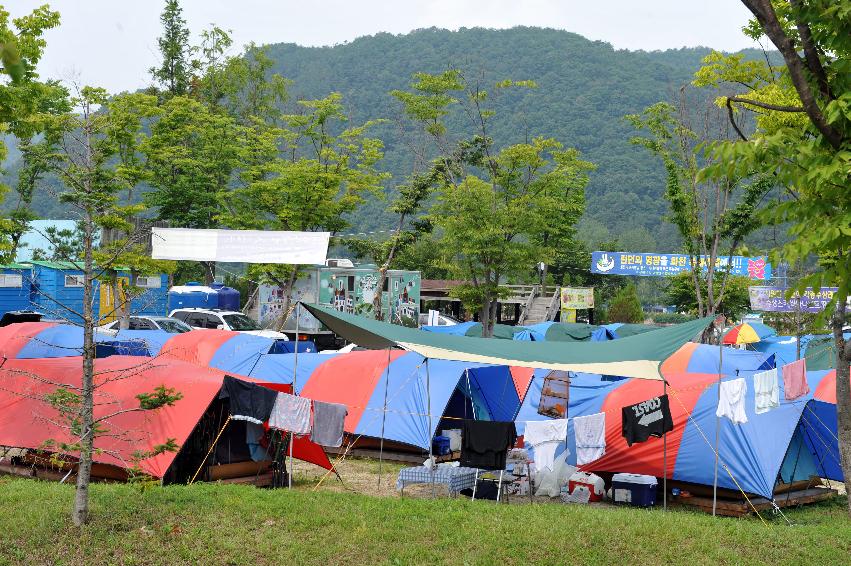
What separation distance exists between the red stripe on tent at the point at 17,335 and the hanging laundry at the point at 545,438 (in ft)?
32.5

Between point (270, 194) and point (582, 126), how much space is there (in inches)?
2146

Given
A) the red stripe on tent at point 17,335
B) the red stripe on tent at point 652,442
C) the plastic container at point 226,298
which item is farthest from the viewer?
the plastic container at point 226,298

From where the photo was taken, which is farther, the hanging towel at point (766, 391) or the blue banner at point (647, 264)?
the blue banner at point (647, 264)

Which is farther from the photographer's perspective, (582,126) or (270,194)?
(582,126)

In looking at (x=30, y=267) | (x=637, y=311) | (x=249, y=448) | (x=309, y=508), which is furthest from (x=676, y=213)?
(x=637, y=311)

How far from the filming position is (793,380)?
10812mm

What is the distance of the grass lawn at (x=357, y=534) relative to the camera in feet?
25.2

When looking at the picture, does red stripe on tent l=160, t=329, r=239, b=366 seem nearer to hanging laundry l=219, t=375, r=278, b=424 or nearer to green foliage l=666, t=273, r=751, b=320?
hanging laundry l=219, t=375, r=278, b=424

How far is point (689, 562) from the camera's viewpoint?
25.5 ft

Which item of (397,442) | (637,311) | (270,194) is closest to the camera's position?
(397,442)

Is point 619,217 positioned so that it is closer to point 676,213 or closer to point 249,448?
point 676,213

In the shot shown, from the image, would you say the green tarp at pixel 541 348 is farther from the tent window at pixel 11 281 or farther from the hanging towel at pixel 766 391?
the tent window at pixel 11 281

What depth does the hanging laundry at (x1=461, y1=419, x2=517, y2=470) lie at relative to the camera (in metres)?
10.8

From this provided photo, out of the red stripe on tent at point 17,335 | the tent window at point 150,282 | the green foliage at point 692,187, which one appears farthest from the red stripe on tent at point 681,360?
the tent window at point 150,282
